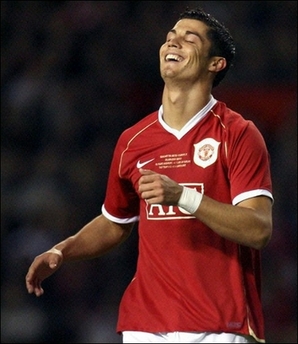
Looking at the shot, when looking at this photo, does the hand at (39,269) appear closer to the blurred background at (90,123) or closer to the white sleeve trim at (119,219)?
the white sleeve trim at (119,219)

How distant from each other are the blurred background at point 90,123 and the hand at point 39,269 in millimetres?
3067

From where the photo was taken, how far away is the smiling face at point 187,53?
13.0 feet

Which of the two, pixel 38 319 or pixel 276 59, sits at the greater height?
pixel 276 59

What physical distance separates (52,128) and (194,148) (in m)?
4.02

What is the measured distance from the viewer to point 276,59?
25.8ft

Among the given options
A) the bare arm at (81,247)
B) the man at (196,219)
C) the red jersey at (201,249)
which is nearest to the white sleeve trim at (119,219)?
the bare arm at (81,247)

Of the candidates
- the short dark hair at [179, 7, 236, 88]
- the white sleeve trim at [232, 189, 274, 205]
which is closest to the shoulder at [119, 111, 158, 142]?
the short dark hair at [179, 7, 236, 88]

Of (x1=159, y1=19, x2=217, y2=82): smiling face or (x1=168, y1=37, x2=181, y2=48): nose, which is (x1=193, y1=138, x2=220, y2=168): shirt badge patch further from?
(x1=168, y1=37, x2=181, y2=48): nose

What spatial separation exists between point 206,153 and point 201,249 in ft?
1.25

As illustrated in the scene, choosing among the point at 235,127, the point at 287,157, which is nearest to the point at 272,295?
the point at 287,157

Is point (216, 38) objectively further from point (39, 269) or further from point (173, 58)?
point (39, 269)

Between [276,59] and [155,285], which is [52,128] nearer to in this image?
[276,59]

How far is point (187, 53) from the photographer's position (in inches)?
157

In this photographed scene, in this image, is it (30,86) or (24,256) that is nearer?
(24,256)
